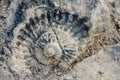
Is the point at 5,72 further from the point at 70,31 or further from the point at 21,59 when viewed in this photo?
the point at 70,31

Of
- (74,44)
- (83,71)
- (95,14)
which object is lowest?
(83,71)

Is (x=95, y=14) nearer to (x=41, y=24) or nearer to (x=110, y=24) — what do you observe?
(x=110, y=24)

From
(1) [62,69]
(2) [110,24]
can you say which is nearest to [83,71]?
(1) [62,69]

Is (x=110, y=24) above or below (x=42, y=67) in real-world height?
above
